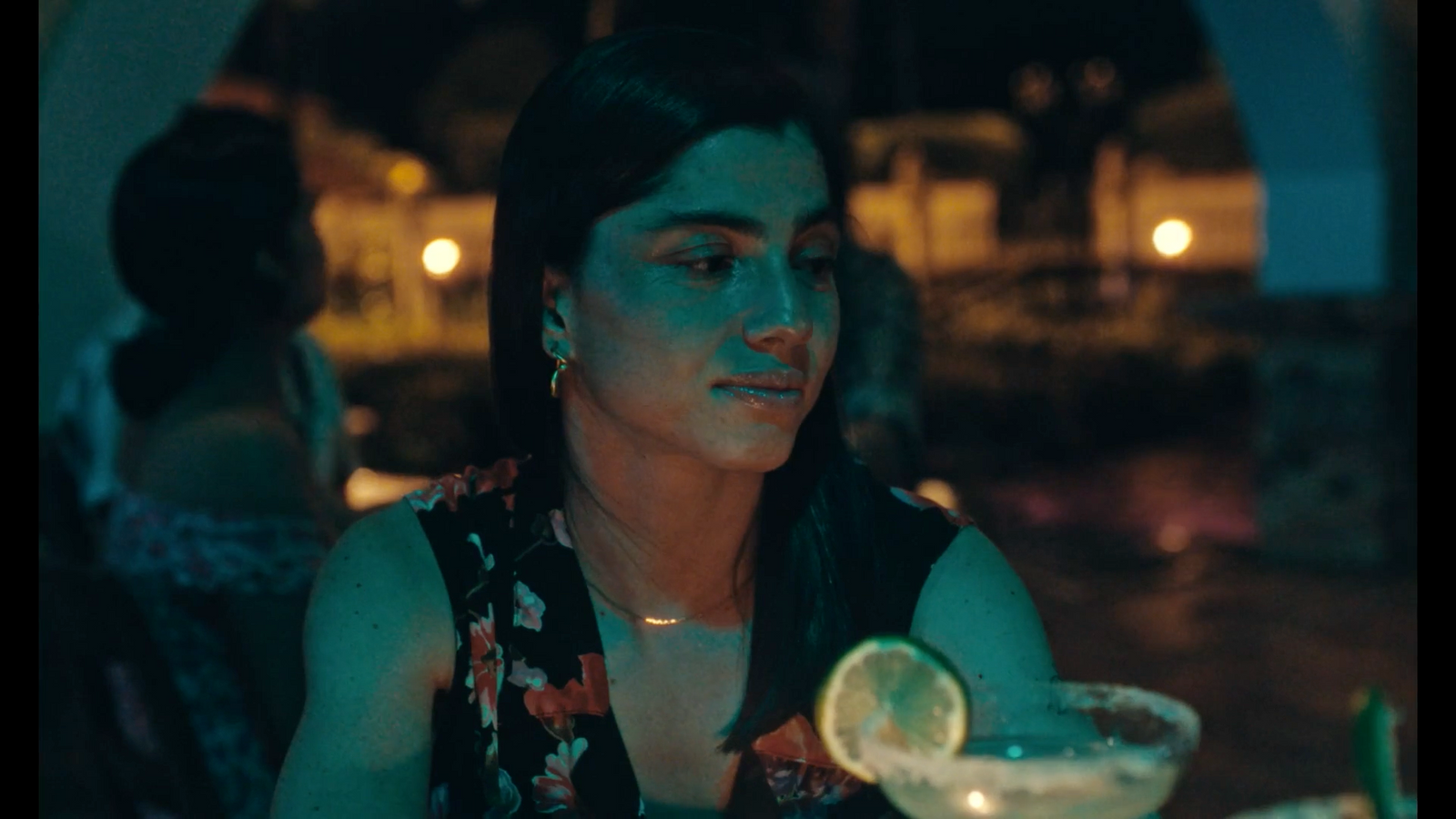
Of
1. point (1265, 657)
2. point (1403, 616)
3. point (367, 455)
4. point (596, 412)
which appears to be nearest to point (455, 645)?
point (596, 412)

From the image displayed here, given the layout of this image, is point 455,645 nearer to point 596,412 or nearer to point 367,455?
point 596,412

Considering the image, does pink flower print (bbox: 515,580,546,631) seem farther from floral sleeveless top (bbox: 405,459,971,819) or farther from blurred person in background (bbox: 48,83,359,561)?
blurred person in background (bbox: 48,83,359,561)

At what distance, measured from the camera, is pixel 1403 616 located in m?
6.46

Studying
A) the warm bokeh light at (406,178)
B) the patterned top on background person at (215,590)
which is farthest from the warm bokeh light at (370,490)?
the warm bokeh light at (406,178)

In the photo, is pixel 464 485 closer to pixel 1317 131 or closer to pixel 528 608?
pixel 528 608

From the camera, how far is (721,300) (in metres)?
1.70

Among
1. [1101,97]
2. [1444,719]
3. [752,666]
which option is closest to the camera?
[752,666]

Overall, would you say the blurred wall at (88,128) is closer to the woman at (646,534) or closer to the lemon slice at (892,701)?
the woman at (646,534)

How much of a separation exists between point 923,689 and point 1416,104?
6477mm

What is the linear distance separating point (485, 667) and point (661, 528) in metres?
0.28

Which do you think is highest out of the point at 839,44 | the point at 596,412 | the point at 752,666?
the point at 839,44

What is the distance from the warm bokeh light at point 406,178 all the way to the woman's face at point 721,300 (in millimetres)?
16349

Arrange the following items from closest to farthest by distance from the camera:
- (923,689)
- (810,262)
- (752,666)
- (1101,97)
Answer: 1. (923,689)
2. (810,262)
3. (752,666)
4. (1101,97)

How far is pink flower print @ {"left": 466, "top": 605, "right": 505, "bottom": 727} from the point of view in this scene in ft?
6.06
